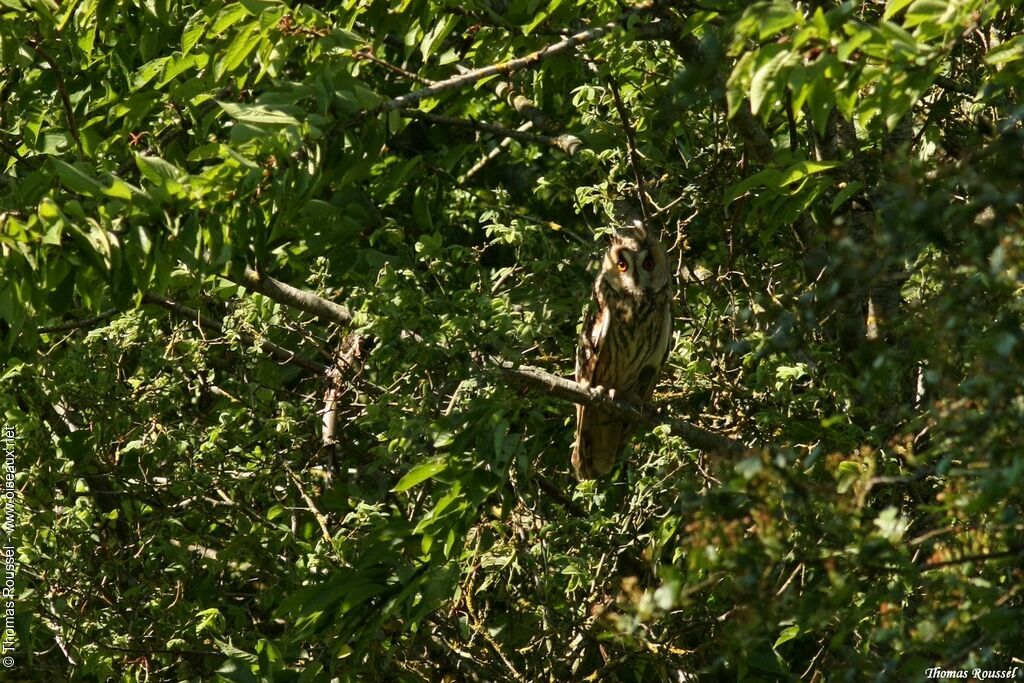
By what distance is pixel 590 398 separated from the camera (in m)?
4.02

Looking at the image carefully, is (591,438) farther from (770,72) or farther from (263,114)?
(770,72)

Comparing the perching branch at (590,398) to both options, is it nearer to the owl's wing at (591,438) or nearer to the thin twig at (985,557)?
the owl's wing at (591,438)

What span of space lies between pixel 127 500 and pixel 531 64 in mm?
2470

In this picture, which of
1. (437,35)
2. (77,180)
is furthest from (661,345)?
(77,180)

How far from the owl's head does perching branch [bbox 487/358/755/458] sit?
2.61ft

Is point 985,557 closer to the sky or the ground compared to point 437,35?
closer to the ground

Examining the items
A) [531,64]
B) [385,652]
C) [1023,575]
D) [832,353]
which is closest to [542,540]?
[385,652]

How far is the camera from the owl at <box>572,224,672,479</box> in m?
4.79

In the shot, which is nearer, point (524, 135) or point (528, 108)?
point (524, 135)

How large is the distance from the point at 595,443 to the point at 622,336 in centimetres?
52

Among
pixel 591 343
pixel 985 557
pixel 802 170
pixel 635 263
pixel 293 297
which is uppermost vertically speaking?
pixel 802 170

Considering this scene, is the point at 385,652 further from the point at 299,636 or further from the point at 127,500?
the point at 127,500

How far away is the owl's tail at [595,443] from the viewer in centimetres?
475

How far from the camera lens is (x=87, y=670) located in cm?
414
